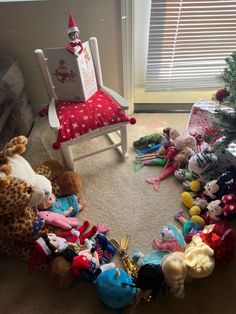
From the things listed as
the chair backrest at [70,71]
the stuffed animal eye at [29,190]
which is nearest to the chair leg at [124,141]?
the chair backrest at [70,71]

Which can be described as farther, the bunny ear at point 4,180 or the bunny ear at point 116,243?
the bunny ear at point 116,243

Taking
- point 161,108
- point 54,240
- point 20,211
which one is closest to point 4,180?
point 20,211

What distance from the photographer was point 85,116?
1234mm

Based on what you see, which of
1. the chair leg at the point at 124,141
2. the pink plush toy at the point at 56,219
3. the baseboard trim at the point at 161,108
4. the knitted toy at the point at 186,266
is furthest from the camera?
the baseboard trim at the point at 161,108

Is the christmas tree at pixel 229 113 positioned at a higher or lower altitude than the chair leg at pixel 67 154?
higher

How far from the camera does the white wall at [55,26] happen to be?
1351 millimetres

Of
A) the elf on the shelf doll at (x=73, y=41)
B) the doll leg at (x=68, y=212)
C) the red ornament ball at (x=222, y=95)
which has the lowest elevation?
the doll leg at (x=68, y=212)

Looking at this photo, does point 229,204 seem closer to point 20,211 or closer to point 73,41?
point 20,211

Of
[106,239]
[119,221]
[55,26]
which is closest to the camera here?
[106,239]

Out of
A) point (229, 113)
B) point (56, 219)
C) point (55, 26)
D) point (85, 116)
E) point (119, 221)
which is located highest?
point (55, 26)

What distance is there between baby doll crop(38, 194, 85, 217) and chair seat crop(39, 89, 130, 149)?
26cm

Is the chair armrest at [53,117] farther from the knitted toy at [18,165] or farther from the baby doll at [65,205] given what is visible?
the baby doll at [65,205]

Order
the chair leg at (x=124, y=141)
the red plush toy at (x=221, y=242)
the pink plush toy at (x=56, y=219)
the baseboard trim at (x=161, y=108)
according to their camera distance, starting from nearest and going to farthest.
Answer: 1. the red plush toy at (x=221, y=242)
2. the pink plush toy at (x=56, y=219)
3. the chair leg at (x=124, y=141)
4. the baseboard trim at (x=161, y=108)

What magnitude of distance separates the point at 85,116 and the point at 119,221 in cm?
52
